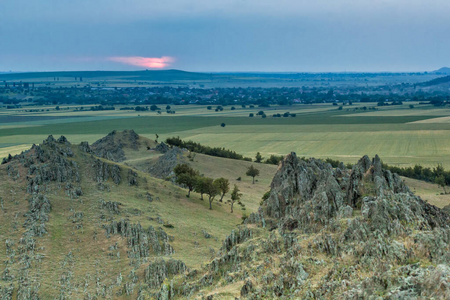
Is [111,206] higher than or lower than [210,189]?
higher

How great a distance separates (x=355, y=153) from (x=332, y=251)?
163 metres

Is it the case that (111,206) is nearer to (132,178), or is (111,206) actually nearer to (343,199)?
(132,178)

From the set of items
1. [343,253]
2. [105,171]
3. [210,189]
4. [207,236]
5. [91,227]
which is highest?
[343,253]

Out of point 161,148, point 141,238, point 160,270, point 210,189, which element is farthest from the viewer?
point 161,148

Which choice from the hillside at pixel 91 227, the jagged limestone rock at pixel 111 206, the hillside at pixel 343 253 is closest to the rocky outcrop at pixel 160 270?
the hillside at pixel 91 227

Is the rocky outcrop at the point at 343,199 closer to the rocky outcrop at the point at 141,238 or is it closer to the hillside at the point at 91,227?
the hillside at the point at 91,227

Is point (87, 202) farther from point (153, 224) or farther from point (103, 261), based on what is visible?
point (103, 261)

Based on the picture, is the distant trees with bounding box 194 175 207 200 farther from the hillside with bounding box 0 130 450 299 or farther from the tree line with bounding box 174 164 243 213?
the hillside with bounding box 0 130 450 299

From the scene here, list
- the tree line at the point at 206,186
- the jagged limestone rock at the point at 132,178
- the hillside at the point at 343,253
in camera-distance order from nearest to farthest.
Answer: the hillside at the point at 343,253 < the jagged limestone rock at the point at 132,178 < the tree line at the point at 206,186

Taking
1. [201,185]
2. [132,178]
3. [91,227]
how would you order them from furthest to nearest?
[201,185] → [132,178] → [91,227]

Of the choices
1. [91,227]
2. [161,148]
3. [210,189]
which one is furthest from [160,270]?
[161,148]

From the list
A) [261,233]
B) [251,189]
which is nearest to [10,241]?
[261,233]

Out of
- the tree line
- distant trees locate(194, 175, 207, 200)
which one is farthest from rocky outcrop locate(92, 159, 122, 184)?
distant trees locate(194, 175, 207, 200)

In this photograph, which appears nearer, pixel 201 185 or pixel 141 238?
pixel 141 238
